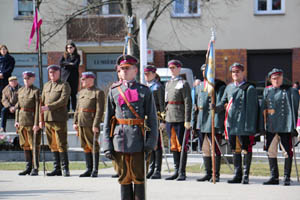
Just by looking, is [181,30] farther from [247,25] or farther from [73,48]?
[73,48]

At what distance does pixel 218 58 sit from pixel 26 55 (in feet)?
29.3

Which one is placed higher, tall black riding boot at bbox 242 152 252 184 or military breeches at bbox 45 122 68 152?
military breeches at bbox 45 122 68 152

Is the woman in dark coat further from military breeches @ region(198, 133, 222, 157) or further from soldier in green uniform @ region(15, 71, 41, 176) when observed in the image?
military breeches @ region(198, 133, 222, 157)

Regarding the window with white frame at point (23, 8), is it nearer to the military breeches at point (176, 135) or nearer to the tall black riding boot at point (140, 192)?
the military breeches at point (176, 135)

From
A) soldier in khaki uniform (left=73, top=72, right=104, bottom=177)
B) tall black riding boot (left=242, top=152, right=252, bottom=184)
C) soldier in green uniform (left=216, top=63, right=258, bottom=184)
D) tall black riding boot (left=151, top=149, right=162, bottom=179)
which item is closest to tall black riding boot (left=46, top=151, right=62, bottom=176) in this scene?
soldier in khaki uniform (left=73, top=72, right=104, bottom=177)

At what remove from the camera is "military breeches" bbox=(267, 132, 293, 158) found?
40.8 feet

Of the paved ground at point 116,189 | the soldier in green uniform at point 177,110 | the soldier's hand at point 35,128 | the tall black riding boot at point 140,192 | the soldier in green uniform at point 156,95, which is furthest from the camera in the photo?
the soldier's hand at point 35,128

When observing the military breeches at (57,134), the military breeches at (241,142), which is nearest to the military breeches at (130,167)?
the military breeches at (241,142)

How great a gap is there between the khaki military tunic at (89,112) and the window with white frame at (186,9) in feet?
62.1

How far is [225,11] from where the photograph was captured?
32438mm

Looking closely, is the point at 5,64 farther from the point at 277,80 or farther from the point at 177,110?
the point at 277,80

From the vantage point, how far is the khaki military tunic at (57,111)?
13867 millimetres

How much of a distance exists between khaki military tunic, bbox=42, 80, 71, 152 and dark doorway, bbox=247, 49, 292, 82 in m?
19.7

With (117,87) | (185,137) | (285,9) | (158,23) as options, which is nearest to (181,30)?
(158,23)
